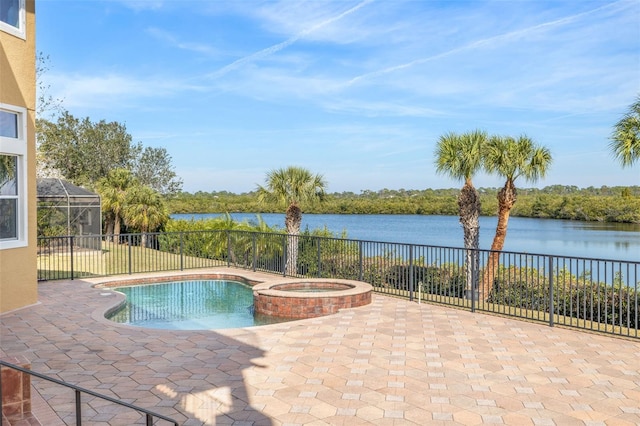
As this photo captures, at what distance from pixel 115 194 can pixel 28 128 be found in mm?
16130

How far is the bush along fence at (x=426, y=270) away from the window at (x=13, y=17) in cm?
468

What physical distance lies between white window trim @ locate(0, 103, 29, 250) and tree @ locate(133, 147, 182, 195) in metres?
25.8

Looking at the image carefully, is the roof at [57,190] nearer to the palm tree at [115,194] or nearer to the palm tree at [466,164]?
the palm tree at [115,194]

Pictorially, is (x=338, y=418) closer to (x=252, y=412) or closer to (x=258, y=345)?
(x=252, y=412)

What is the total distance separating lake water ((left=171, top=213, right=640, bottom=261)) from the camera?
2600 cm

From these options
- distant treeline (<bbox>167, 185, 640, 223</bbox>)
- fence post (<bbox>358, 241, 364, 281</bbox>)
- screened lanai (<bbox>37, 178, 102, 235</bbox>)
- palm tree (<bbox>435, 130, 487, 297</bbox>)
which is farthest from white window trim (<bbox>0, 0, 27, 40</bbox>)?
distant treeline (<bbox>167, 185, 640, 223</bbox>)

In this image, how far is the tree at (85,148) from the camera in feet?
87.6

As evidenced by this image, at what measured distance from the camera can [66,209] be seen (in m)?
17.0

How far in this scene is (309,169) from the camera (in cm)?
1476

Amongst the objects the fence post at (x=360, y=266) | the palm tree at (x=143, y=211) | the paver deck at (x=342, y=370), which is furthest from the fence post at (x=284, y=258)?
the palm tree at (x=143, y=211)

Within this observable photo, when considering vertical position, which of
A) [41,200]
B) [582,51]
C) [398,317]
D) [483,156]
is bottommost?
[398,317]

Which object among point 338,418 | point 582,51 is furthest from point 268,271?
point 582,51

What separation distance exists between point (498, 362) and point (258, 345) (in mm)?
2665

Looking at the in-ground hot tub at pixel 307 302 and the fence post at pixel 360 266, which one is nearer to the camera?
the in-ground hot tub at pixel 307 302
